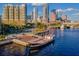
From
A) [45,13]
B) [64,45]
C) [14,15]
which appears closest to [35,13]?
[45,13]

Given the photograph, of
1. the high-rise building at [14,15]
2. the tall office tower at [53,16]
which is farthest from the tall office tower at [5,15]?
the tall office tower at [53,16]

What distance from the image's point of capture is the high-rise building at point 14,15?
172 centimetres

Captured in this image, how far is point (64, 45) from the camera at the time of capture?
66.6 inches

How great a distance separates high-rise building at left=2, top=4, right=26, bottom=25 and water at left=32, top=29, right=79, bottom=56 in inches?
13.4

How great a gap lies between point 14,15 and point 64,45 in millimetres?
553

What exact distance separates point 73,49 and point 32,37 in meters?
0.40

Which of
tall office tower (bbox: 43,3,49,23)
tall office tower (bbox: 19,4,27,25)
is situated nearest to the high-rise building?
tall office tower (bbox: 19,4,27,25)

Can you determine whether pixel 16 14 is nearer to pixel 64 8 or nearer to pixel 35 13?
pixel 35 13

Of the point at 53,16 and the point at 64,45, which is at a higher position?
the point at 53,16

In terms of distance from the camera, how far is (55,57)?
1.68 m

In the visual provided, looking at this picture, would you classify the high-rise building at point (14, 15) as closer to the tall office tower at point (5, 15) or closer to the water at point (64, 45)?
the tall office tower at point (5, 15)

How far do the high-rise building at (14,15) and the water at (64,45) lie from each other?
34 cm

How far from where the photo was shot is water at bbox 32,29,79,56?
1.68 meters

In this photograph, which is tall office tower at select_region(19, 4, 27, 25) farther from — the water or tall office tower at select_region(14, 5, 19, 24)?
the water
